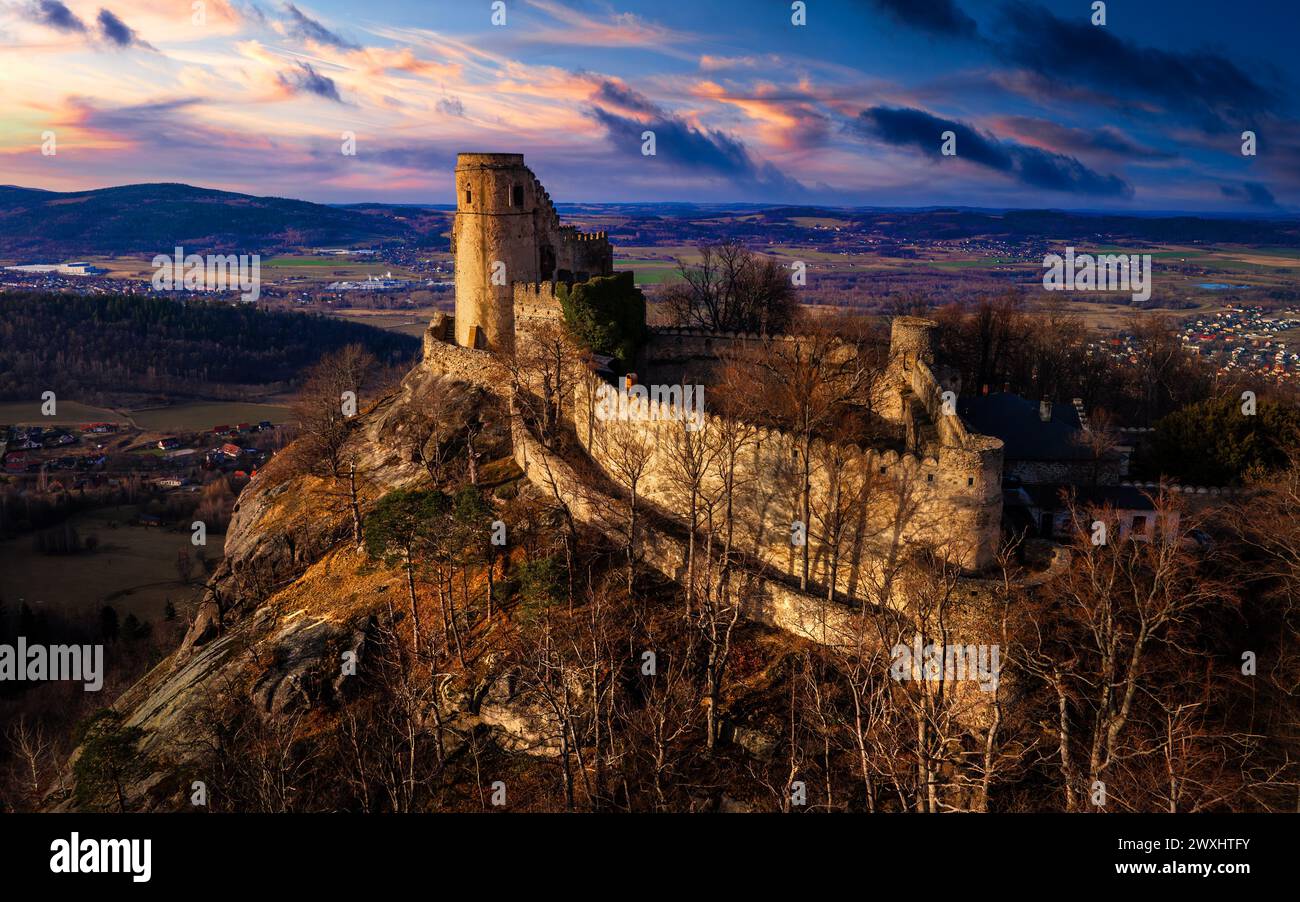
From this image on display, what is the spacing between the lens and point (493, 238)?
37.6m

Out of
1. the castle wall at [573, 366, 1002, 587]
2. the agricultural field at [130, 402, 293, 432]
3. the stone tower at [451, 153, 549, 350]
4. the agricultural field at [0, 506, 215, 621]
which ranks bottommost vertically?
the agricultural field at [0, 506, 215, 621]

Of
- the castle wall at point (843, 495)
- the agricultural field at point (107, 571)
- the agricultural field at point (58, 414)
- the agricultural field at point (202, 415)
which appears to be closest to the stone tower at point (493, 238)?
the castle wall at point (843, 495)

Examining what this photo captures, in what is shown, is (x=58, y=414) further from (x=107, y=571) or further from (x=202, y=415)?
(x=107, y=571)

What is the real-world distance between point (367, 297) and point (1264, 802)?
195m

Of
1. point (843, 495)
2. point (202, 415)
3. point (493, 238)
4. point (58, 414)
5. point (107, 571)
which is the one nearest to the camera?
point (843, 495)

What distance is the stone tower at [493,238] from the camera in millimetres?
37375

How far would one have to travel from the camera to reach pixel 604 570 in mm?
27891

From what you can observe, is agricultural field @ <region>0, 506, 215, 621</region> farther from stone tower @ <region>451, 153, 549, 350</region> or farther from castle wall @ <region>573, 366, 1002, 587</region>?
castle wall @ <region>573, 366, 1002, 587</region>

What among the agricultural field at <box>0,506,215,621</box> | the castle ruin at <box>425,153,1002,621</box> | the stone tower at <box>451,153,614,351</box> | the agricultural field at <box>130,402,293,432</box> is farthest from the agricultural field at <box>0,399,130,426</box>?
the stone tower at <box>451,153,614,351</box>

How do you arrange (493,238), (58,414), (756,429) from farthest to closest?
(58,414), (493,238), (756,429)

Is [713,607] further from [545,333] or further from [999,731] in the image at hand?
[545,333]

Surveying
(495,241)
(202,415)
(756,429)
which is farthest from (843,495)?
(202,415)

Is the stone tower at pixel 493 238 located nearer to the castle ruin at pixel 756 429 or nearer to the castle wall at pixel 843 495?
the castle ruin at pixel 756 429

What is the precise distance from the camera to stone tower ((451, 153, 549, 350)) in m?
37.4
